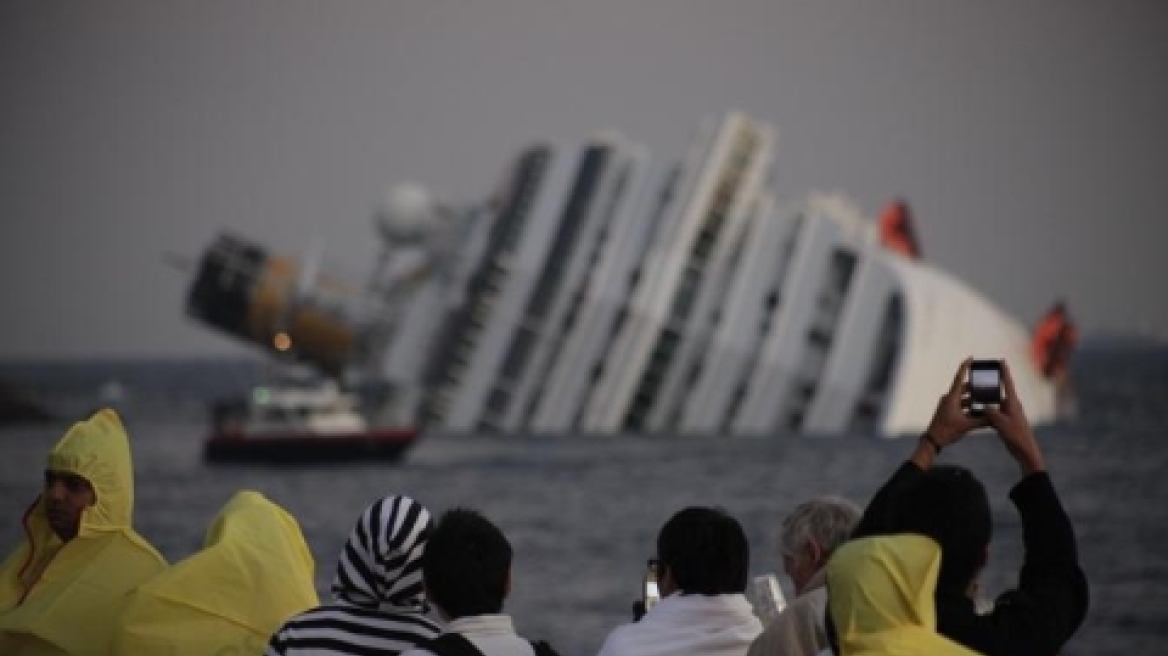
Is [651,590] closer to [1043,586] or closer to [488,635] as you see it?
[488,635]

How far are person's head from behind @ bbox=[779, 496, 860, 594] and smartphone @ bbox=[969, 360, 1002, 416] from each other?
2.16 feet

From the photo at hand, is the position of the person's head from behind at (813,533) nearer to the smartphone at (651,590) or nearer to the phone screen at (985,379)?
the smartphone at (651,590)

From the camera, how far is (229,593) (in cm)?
775

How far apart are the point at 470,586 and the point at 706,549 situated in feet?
2.50

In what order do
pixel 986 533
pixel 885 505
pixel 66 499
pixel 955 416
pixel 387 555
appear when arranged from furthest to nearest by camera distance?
pixel 66 499, pixel 387 555, pixel 955 416, pixel 885 505, pixel 986 533

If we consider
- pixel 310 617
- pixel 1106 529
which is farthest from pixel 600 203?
pixel 310 617

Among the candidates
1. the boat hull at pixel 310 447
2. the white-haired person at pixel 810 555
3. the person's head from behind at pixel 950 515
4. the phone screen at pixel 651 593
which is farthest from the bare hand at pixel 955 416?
the boat hull at pixel 310 447

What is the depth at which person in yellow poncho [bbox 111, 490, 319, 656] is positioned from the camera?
769cm

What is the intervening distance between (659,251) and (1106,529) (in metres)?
13.6

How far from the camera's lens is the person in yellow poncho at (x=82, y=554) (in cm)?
790

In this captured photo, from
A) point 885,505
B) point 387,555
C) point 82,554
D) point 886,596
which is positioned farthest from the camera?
point 82,554

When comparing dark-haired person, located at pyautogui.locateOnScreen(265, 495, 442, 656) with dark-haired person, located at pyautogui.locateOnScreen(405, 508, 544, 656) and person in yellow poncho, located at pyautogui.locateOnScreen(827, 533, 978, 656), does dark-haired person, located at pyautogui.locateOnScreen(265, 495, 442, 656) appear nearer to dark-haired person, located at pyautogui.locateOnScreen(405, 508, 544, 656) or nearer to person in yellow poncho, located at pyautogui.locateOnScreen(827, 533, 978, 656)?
dark-haired person, located at pyautogui.locateOnScreen(405, 508, 544, 656)

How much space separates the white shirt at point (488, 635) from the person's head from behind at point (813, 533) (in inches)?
35.7

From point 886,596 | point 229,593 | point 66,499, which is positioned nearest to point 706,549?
point 886,596
